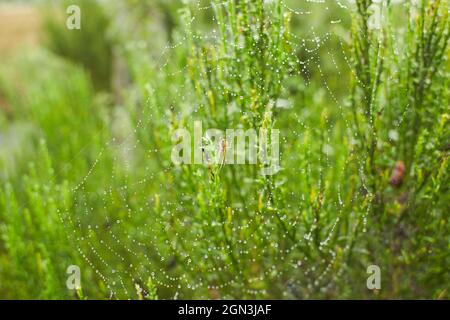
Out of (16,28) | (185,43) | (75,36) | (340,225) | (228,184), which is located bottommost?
(340,225)

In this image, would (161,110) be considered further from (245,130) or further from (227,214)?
(227,214)

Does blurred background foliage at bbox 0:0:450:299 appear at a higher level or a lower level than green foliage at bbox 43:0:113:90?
lower

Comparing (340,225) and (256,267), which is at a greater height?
(340,225)

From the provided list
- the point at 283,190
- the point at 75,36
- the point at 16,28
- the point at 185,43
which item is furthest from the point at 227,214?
the point at 16,28

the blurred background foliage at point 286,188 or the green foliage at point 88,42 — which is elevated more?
the green foliage at point 88,42

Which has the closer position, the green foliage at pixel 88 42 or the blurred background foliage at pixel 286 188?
the blurred background foliage at pixel 286 188

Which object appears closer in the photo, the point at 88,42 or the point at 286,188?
the point at 286,188

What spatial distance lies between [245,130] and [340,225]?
0.48 m

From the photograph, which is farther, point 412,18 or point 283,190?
point 412,18

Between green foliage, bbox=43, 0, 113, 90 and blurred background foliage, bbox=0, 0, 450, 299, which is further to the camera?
green foliage, bbox=43, 0, 113, 90

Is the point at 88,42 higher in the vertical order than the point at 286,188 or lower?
higher
